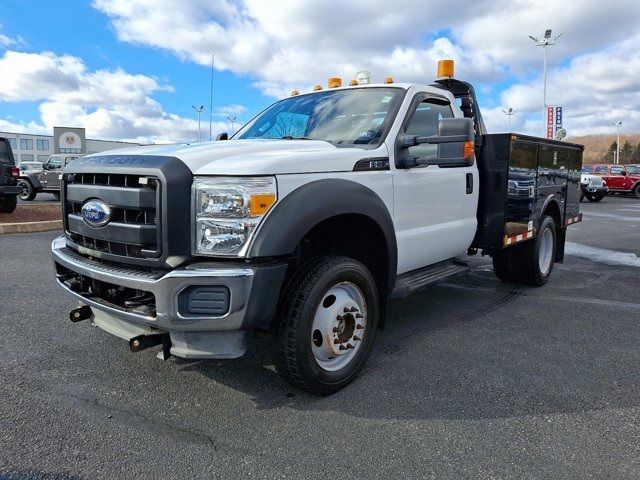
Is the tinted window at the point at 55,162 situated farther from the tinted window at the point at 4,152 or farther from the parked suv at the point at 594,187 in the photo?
the parked suv at the point at 594,187

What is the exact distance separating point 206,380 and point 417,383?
140cm

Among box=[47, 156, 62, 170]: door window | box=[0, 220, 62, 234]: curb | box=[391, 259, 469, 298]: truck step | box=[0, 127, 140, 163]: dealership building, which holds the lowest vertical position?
box=[0, 220, 62, 234]: curb

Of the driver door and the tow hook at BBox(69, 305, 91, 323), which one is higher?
the driver door

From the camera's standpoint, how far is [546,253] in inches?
250

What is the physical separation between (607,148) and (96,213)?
12503 centimetres

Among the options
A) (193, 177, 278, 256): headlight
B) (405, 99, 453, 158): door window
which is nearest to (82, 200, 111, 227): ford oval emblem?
(193, 177, 278, 256): headlight

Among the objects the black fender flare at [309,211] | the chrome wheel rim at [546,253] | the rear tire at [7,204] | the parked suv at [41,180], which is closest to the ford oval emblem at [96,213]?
the black fender flare at [309,211]

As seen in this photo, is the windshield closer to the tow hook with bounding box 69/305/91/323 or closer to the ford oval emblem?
the ford oval emblem

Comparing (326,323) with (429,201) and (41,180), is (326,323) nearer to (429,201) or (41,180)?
(429,201)

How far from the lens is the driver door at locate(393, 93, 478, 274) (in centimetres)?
383

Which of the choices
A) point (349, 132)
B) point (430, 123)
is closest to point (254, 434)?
point (349, 132)

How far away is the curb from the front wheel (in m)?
8.89

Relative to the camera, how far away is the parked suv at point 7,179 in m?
11.3

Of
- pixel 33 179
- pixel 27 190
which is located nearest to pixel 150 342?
pixel 33 179
